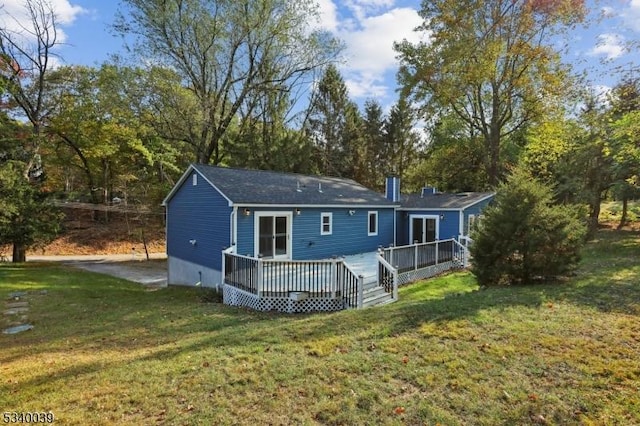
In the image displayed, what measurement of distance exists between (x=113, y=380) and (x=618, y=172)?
23.2 m

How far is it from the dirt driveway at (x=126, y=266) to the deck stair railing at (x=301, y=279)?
785 cm

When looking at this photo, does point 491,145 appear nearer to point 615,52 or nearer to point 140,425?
point 615,52

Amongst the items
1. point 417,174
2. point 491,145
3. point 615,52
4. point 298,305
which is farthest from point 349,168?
point 298,305

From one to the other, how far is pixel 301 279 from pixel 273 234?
356 cm

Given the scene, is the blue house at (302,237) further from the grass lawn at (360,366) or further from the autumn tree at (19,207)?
the autumn tree at (19,207)

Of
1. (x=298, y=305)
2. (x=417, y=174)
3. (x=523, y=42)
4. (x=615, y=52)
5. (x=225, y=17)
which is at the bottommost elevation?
(x=298, y=305)

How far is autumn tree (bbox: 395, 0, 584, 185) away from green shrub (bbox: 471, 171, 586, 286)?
13.1 m

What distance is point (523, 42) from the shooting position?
2070 centimetres

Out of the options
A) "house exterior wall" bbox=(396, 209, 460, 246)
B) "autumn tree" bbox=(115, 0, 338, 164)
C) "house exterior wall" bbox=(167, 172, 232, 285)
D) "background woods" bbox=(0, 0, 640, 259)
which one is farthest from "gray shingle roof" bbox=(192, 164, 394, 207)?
"autumn tree" bbox=(115, 0, 338, 164)

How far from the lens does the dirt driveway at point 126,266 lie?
1712cm

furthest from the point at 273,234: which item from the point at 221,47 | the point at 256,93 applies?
the point at 256,93

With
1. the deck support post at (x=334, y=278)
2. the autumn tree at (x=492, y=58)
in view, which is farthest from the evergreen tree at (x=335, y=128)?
the deck support post at (x=334, y=278)

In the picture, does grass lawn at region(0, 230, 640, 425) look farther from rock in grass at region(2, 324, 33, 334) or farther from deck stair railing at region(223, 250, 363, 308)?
deck stair railing at region(223, 250, 363, 308)

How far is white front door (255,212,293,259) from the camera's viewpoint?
12.4m
